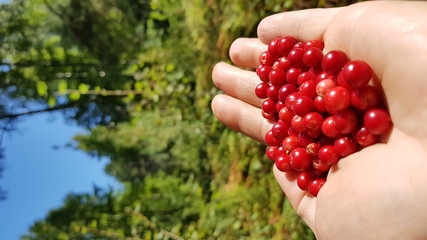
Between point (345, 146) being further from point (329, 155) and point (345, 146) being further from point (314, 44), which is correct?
point (314, 44)

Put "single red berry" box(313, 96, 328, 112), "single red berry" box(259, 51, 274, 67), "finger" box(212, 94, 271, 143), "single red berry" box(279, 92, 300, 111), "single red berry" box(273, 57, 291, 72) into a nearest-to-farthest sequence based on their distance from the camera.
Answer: "single red berry" box(313, 96, 328, 112)
"single red berry" box(279, 92, 300, 111)
"single red berry" box(273, 57, 291, 72)
"single red berry" box(259, 51, 274, 67)
"finger" box(212, 94, 271, 143)

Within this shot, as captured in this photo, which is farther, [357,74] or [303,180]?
[303,180]

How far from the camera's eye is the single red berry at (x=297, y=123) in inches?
50.2

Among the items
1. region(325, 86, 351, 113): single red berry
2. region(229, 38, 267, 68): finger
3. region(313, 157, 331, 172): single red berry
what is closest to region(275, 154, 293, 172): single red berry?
region(313, 157, 331, 172): single red berry

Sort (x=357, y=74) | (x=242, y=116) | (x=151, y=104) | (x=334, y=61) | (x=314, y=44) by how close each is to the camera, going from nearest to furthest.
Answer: (x=357, y=74)
(x=334, y=61)
(x=314, y=44)
(x=242, y=116)
(x=151, y=104)

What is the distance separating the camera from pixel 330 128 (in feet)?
3.87

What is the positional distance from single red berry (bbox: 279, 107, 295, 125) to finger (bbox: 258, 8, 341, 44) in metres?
0.34

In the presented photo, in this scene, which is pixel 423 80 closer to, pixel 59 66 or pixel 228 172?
pixel 228 172

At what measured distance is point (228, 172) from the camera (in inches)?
127

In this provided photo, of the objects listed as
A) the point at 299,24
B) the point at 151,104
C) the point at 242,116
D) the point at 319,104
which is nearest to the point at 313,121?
the point at 319,104

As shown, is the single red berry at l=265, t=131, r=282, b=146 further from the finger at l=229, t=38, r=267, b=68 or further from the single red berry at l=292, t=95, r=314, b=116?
the finger at l=229, t=38, r=267, b=68

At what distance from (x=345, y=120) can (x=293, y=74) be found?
0.32 metres

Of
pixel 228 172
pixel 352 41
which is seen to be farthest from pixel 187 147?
pixel 352 41

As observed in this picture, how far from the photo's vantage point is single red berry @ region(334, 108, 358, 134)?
1124mm
